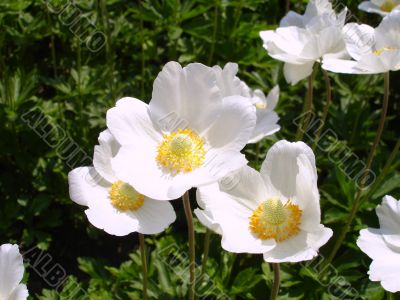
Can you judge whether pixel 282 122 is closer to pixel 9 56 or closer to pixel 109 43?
pixel 109 43

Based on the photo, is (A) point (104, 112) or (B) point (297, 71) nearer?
(B) point (297, 71)

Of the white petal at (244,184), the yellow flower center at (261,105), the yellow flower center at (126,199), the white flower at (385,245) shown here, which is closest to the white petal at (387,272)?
the white flower at (385,245)

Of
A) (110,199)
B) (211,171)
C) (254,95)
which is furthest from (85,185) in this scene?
(254,95)

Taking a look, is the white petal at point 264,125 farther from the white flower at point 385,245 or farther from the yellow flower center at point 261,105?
the white flower at point 385,245

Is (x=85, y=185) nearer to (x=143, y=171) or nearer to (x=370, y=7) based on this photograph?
(x=143, y=171)

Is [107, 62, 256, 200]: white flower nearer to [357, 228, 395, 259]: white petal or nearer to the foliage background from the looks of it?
[357, 228, 395, 259]: white petal

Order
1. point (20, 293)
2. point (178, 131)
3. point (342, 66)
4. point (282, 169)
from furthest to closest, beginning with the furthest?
point (342, 66), point (178, 131), point (282, 169), point (20, 293)
